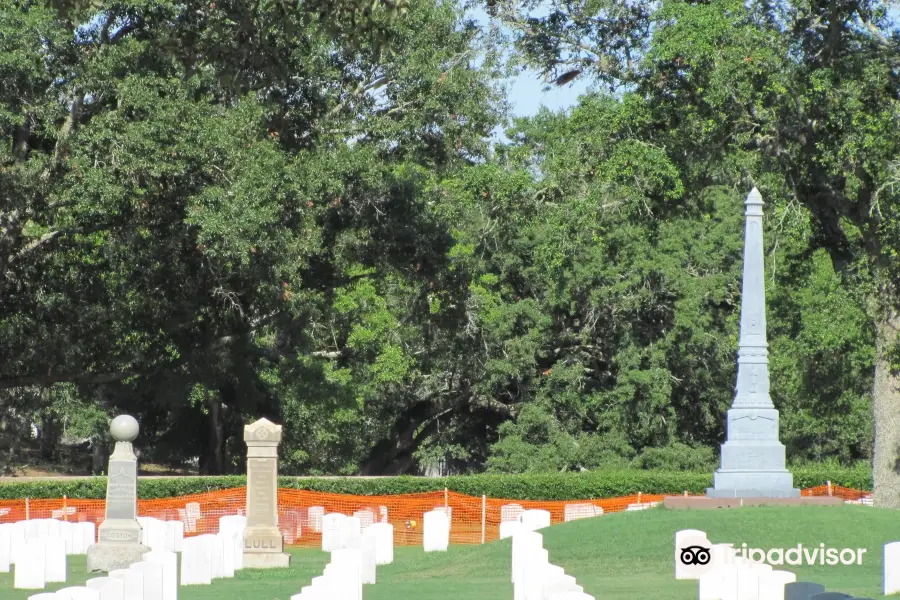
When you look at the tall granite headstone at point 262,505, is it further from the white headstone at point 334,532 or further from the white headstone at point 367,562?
the white headstone at point 367,562

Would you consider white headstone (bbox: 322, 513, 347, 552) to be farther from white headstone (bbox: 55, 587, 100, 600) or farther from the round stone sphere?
white headstone (bbox: 55, 587, 100, 600)

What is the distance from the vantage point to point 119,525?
18.3 m

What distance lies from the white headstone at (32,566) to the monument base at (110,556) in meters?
1.76

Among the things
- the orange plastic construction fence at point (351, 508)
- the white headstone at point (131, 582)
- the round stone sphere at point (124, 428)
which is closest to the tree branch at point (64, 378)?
the orange plastic construction fence at point (351, 508)

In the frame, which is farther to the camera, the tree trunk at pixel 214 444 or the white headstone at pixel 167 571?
the tree trunk at pixel 214 444

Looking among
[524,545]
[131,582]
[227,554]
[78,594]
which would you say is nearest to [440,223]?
[227,554]

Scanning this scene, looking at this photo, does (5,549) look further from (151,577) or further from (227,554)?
(151,577)

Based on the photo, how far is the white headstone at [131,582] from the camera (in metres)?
11.3

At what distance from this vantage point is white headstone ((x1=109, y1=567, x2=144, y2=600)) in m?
11.3

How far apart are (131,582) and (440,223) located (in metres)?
18.3

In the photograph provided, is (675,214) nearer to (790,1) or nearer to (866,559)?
(790,1)

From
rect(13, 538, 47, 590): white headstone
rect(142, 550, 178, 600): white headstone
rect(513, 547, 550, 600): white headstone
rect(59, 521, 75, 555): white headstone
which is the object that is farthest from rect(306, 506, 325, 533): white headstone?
rect(142, 550, 178, 600): white headstone

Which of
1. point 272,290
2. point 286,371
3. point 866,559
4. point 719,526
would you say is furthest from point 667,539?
point 286,371

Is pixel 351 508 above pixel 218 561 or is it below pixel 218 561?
below
